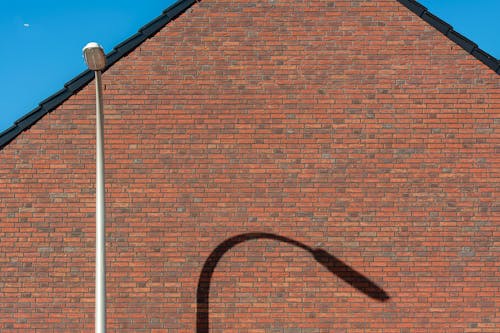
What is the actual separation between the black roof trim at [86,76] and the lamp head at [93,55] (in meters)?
2.58

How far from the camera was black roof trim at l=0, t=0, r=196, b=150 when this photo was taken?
24.3ft

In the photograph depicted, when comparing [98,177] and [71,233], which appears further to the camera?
[71,233]

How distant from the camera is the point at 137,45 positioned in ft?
25.2

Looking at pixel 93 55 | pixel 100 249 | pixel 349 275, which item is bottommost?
pixel 349 275

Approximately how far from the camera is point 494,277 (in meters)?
7.34

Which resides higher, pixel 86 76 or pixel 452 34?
pixel 452 34

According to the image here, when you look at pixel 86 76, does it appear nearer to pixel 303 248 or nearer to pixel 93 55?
pixel 93 55

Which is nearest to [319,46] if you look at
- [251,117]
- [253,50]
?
[253,50]

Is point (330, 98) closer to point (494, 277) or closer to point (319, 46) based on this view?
point (319, 46)

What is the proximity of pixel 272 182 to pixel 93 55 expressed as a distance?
3.37 meters

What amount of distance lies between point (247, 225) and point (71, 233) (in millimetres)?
2576

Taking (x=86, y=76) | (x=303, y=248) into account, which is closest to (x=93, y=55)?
(x=86, y=76)

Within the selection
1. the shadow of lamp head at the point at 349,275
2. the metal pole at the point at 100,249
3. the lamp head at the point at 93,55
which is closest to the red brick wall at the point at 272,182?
the shadow of lamp head at the point at 349,275

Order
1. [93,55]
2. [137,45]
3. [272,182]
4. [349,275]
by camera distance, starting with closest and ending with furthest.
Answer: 1. [93,55]
2. [349,275]
3. [272,182]
4. [137,45]
